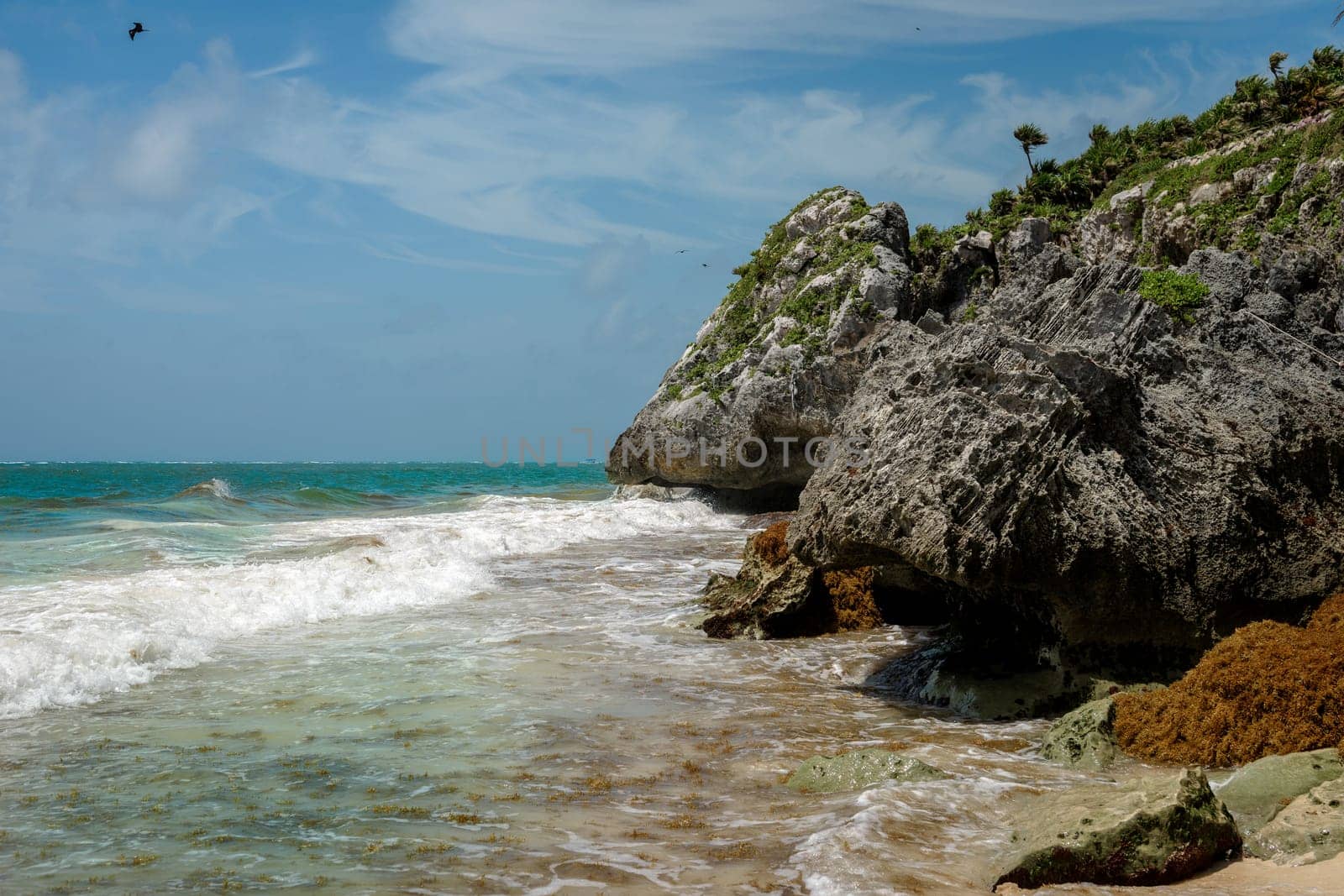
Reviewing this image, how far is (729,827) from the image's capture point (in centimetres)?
542

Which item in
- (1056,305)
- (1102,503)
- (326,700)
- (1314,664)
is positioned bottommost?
(326,700)

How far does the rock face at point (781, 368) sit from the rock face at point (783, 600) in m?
15.0

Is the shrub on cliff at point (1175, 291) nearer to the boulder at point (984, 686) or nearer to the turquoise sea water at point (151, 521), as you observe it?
the boulder at point (984, 686)

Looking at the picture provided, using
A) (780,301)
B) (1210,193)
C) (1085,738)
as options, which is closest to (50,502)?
(780,301)

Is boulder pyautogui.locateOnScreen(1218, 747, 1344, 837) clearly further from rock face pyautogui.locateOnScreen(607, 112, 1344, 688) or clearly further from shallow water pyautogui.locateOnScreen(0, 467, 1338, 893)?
rock face pyautogui.locateOnScreen(607, 112, 1344, 688)

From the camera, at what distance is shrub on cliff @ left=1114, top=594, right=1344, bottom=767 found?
6.28m

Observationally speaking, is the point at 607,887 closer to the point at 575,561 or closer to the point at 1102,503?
the point at 1102,503

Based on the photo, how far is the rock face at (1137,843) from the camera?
4.55 metres

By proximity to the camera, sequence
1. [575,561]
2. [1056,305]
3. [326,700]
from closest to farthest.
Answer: [326,700], [1056,305], [575,561]

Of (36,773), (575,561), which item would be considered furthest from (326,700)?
(575,561)

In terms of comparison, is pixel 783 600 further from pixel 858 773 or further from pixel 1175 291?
pixel 1175 291

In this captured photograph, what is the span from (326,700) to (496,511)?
2202cm

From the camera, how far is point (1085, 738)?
264 inches

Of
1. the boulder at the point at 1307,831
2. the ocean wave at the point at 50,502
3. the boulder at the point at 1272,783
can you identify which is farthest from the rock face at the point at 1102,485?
the ocean wave at the point at 50,502
